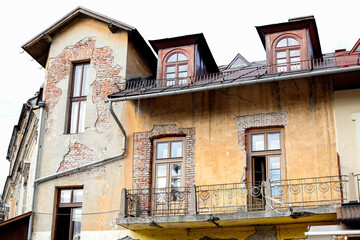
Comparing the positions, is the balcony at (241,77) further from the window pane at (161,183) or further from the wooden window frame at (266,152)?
the window pane at (161,183)

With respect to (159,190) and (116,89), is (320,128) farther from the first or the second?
(116,89)

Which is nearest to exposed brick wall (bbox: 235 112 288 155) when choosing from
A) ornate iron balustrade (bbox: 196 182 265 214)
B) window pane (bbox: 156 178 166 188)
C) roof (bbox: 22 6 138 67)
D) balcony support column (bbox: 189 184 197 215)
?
ornate iron balustrade (bbox: 196 182 265 214)

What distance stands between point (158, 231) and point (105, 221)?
1.59 meters

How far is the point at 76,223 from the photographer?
14.9 m

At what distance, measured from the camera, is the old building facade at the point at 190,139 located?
13023 millimetres

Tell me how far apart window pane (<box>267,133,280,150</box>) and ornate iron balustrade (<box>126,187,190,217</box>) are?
2.55 meters

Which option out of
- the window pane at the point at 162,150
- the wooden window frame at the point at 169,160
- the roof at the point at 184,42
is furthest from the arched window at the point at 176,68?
the window pane at the point at 162,150

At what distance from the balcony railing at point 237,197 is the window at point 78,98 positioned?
3.01m

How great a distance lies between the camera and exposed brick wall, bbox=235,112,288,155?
45.3 ft

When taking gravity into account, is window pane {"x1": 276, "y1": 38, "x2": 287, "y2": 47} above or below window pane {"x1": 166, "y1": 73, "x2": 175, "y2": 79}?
above

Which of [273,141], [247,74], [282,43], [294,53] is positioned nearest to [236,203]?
[273,141]

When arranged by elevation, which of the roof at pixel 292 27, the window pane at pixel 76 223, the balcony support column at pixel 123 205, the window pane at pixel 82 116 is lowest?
the window pane at pixel 76 223

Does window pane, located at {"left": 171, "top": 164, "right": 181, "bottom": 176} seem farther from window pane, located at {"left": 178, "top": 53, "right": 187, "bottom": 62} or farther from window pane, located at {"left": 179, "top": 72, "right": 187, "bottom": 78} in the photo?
window pane, located at {"left": 178, "top": 53, "right": 187, "bottom": 62}

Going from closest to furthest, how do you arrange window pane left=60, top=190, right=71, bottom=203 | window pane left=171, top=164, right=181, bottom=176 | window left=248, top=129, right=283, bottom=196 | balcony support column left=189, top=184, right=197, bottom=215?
balcony support column left=189, top=184, right=197, bottom=215, window left=248, top=129, right=283, bottom=196, window pane left=171, top=164, right=181, bottom=176, window pane left=60, top=190, right=71, bottom=203
